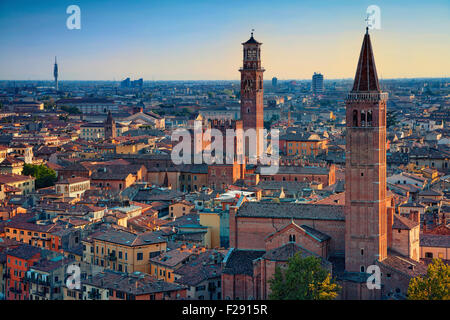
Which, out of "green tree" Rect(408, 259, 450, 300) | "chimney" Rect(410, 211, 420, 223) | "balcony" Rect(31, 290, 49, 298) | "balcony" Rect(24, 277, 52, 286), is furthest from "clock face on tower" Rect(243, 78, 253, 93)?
"green tree" Rect(408, 259, 450, 300)

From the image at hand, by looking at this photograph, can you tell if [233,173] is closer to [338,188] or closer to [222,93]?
[338,188]

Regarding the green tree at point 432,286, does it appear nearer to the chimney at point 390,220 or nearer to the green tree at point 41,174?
the chimney at point 390,220

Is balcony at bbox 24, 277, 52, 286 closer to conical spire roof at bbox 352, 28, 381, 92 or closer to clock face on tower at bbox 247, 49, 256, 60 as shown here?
conical spire roof at bbox 352, 28, 381, 92

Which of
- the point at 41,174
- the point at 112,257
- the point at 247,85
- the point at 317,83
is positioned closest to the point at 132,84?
the point at 317,83

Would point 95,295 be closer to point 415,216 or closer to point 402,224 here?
point 402,224

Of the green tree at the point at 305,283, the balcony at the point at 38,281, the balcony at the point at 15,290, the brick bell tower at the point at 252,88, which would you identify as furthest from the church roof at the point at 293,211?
the brick bell tower at the point at 252,88

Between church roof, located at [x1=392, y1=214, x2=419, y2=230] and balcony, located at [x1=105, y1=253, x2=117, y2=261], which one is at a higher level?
church roof, located at [x1=392, y1=214, x2=419, y2=230]
